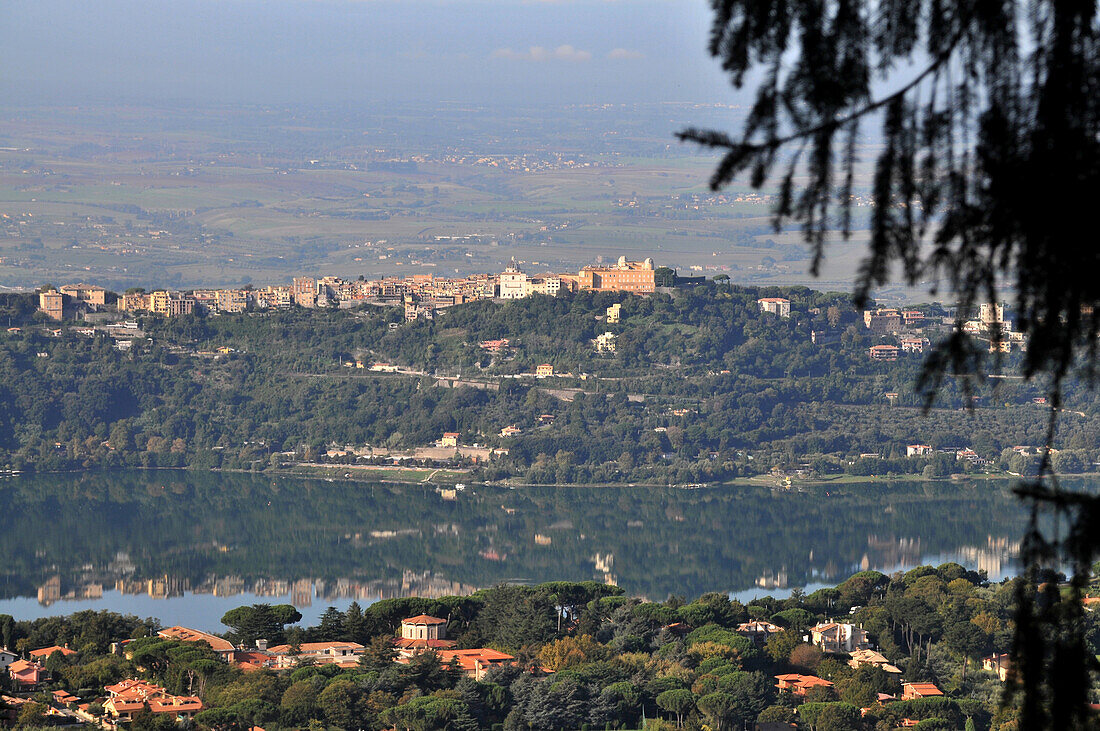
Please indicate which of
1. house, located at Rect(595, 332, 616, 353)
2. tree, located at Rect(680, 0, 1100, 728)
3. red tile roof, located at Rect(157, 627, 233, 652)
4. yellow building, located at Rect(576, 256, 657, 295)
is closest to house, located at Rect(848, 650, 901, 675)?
red tile roof, located at Rect(157, 627, 233, 652)

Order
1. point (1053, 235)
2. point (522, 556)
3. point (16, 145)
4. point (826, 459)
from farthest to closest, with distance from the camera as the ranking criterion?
point (16, 145) → point (826, 459) → point (522, 556) → point (1053, 235)

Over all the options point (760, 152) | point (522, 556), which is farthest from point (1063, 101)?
point (522, 556)

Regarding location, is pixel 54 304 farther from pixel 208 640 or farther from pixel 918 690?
pixel 918 690

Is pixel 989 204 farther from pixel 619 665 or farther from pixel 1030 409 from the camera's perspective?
pixel 1030 409

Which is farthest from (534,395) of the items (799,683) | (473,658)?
(799,683)

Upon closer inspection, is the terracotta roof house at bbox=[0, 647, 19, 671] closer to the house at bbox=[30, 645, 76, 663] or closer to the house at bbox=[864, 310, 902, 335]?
the house at bbox=[30, 645, 76, 663]

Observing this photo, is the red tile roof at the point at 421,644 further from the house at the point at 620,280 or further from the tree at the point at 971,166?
the house at the point at 620,280
